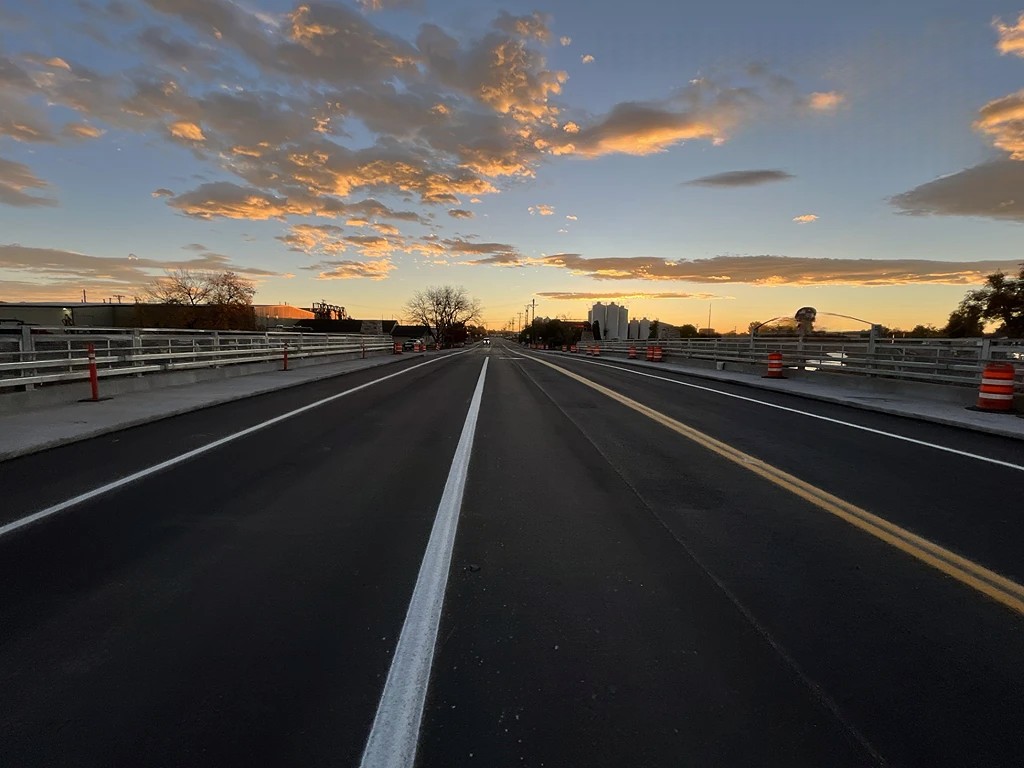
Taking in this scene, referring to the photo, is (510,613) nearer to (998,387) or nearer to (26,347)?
(26,347)

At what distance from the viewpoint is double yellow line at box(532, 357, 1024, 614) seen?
355cm

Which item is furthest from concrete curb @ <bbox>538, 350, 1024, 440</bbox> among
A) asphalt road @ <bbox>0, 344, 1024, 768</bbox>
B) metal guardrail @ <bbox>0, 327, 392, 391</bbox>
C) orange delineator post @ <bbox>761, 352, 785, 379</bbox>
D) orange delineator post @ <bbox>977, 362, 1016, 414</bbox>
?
metal guardrail @ <bbox>0, 327, 392, 391</bbox>

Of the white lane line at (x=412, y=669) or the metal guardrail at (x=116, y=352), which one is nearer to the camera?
the white lane line at (x=412, y=669)

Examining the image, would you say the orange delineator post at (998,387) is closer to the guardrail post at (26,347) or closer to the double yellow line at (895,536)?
the double yellow line at (895,536)

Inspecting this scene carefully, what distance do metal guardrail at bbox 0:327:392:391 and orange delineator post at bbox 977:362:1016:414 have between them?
733 inches

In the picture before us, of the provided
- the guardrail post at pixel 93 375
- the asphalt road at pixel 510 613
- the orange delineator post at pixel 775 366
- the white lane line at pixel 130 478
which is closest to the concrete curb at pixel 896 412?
the orange delineator post at pixel 775 366

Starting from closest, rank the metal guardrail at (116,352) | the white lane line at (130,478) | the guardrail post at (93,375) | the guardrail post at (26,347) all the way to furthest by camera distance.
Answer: the white lane line at (130,478) → the guardrail post at (26,347) → the metal guardrail at (116,352) → the guardrail post at (93,375)

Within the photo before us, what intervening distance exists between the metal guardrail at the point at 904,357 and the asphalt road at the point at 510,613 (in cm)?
736

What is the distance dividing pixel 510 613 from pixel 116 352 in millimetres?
14071

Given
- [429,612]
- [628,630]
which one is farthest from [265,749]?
[628,630]

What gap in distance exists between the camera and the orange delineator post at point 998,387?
10.9 m

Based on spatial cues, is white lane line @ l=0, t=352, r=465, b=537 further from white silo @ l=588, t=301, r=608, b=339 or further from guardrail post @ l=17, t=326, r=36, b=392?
white silo @ l=588, t=301, r=608, b=339

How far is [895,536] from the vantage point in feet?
14.7

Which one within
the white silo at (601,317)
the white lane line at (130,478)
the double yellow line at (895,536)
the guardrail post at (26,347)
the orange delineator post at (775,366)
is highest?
the white silo at (601,317)
